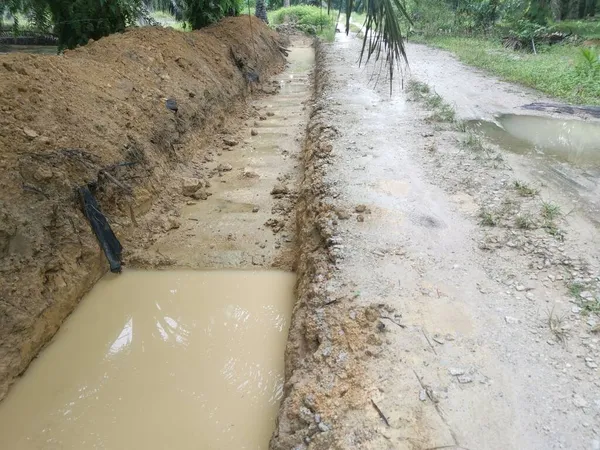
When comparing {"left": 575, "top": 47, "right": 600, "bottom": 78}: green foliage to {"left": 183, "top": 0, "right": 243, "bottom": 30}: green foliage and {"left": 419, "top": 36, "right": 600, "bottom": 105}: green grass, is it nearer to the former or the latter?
{"left": 419, "top": 36, "right": 600, "bottom": 105}: green grass

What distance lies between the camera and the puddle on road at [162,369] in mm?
3021

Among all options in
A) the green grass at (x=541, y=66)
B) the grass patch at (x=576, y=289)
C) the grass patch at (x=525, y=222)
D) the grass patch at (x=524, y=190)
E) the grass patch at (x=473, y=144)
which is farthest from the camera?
the green grass at (x=541, y=66)

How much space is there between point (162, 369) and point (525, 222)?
3.75m

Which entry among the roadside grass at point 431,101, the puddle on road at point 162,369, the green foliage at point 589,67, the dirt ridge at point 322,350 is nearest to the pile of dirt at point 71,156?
the puddle on road at point 162,369

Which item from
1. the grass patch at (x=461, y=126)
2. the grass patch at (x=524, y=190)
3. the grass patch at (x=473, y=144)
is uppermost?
the grass patch at (x=461, y=126)

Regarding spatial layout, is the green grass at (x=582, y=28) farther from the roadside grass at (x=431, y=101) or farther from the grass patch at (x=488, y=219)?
the grass patch at (x=488, y=219)

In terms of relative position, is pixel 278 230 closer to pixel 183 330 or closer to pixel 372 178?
pixel 372 178

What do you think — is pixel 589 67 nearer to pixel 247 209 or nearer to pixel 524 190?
pixel 524 190

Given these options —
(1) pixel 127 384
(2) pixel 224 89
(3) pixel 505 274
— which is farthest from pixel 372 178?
(2) pixel 224 89

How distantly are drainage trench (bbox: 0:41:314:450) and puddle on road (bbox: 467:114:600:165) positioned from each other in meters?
3.94

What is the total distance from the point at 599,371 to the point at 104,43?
7768 mm

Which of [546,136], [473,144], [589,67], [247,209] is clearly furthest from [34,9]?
[589,67]

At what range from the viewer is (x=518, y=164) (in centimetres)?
579

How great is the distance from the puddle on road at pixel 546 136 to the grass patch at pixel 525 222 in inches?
94.1
